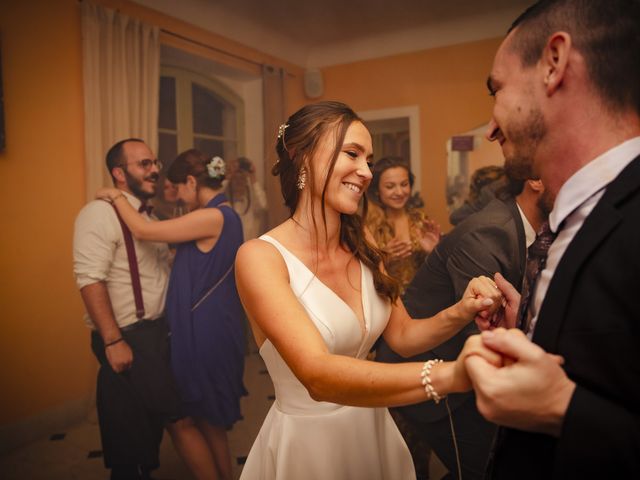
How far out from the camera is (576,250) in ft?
2.41

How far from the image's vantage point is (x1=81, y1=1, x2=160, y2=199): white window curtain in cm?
193

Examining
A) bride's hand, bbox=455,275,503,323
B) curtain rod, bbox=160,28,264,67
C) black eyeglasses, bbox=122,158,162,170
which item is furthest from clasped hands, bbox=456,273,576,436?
curtain rod, bbox=160,28,264,67

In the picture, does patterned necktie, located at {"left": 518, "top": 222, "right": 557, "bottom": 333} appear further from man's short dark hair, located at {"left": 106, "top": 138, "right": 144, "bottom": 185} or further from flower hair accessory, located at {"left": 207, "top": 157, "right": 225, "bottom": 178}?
man's short dark hair, located at {"left": 106, "top": 138, "right": 144, "bottom": 185}

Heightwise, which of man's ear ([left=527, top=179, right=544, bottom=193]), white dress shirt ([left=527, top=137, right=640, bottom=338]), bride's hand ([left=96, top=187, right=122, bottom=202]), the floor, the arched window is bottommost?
the floor

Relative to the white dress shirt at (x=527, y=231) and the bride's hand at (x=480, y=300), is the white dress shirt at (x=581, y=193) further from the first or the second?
the white dress shirt at (x=527, y=231)

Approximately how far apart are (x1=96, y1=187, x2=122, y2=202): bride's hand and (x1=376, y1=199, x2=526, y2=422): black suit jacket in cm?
123

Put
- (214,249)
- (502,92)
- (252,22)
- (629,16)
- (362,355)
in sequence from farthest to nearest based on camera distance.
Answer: (252,22)
(214,249)
(362,355)
(502,92)
(629,16)

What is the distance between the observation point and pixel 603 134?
803mm

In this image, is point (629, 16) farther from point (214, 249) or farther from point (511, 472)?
point (214, 249)

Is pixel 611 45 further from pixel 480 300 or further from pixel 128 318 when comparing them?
pixel 128 318

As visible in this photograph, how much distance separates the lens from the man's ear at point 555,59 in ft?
A: 2.62

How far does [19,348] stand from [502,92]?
1919mm

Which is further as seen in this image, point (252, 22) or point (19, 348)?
point (252, 22)

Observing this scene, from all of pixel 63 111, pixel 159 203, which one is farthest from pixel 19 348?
pixel 63 111
